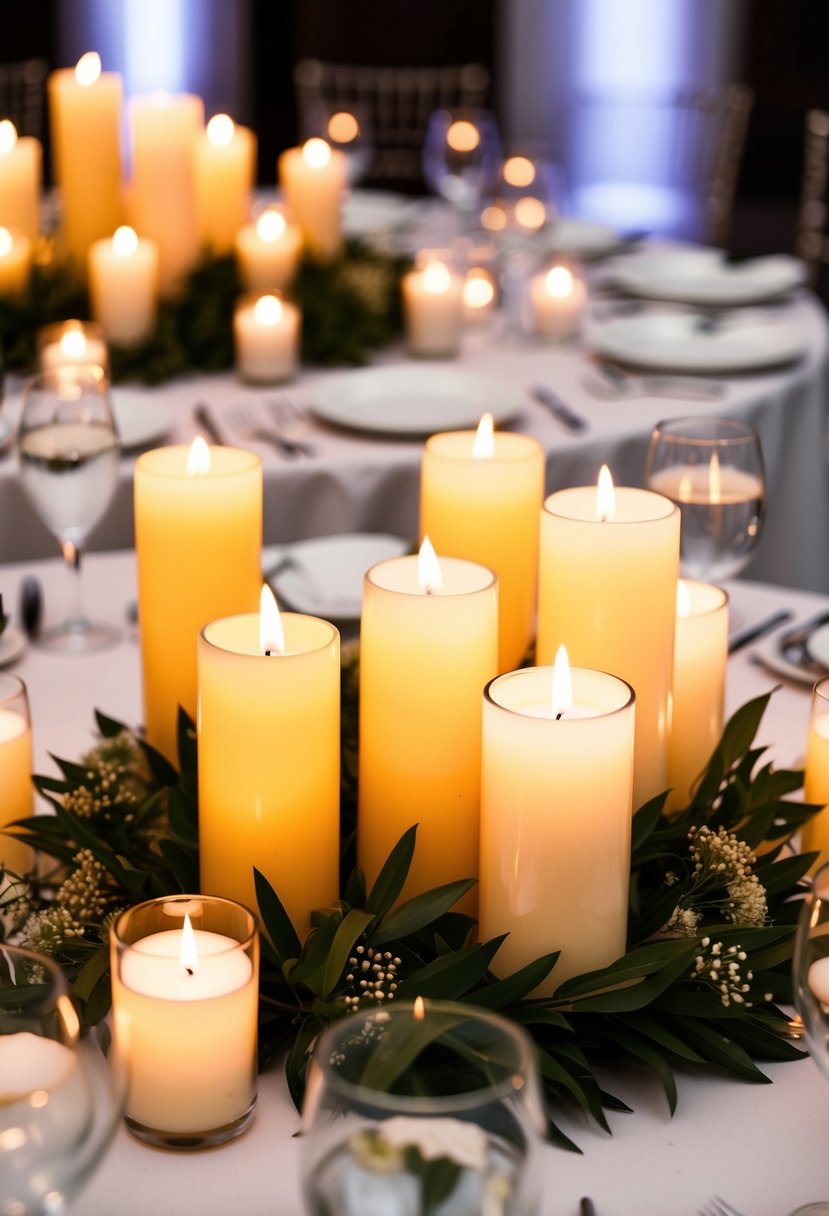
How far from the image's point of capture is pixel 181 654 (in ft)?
3.33

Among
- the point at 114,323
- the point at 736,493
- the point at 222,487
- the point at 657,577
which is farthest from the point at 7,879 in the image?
the point at 114,323

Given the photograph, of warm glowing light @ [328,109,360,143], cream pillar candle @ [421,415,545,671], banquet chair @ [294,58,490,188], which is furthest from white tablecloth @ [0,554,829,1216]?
banquet chair @ [294,58,490,188]

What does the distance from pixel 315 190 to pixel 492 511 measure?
1799 mm

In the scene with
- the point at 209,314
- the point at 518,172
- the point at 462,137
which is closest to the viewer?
the point at 209,314

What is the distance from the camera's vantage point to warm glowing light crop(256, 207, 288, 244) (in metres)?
2.44

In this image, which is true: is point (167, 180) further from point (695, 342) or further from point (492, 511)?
point (492, 511)

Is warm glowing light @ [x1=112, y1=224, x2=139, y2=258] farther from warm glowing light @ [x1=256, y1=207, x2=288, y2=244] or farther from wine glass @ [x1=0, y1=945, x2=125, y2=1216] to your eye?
wine glass @ [x1=0, y1=945, x2=125, y2=1216]

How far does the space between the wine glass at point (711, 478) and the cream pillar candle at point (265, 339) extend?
0.97m

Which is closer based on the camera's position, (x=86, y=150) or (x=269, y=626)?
(x=269, y=626)

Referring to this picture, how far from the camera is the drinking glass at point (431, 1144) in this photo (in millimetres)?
536

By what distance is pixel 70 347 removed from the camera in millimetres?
1949

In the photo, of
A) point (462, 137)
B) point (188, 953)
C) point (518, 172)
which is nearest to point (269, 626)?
point (188, 953)

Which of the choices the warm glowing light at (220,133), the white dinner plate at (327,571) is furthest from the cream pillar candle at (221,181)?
the white dinner plate at (327,571)

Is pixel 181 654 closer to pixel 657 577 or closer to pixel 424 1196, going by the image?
pixel 657 577
